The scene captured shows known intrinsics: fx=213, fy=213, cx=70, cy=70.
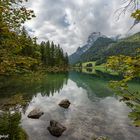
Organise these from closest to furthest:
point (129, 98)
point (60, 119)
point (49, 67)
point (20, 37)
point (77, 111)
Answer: point (129, 98)
point (20, 37)
point (60, 119)
point (77, 111)
point (49, 67)

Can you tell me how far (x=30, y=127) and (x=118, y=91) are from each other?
19826 millimetres

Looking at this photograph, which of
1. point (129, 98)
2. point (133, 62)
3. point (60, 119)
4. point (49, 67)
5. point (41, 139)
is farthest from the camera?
point (49, 67)

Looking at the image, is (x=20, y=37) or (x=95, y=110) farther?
(x=95, y=110)

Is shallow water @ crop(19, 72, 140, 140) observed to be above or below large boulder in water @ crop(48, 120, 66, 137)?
below

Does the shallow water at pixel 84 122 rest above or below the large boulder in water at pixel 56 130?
below

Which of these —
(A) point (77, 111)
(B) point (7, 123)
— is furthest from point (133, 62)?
(A) point (77, 111)

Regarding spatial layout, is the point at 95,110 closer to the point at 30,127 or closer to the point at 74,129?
the point at 74,129

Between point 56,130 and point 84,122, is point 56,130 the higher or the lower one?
the higher one

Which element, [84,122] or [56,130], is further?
[84,122]

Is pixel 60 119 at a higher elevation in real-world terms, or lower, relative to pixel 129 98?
lower

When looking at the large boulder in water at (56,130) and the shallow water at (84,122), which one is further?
the shallow water at (84,122)

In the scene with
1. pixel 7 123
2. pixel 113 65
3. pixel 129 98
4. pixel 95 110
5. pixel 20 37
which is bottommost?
pixel 95 110

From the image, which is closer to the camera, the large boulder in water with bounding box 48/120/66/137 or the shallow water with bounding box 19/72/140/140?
the large boulder in water with bounding box 48/120/66/137

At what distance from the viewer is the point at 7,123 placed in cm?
1673
